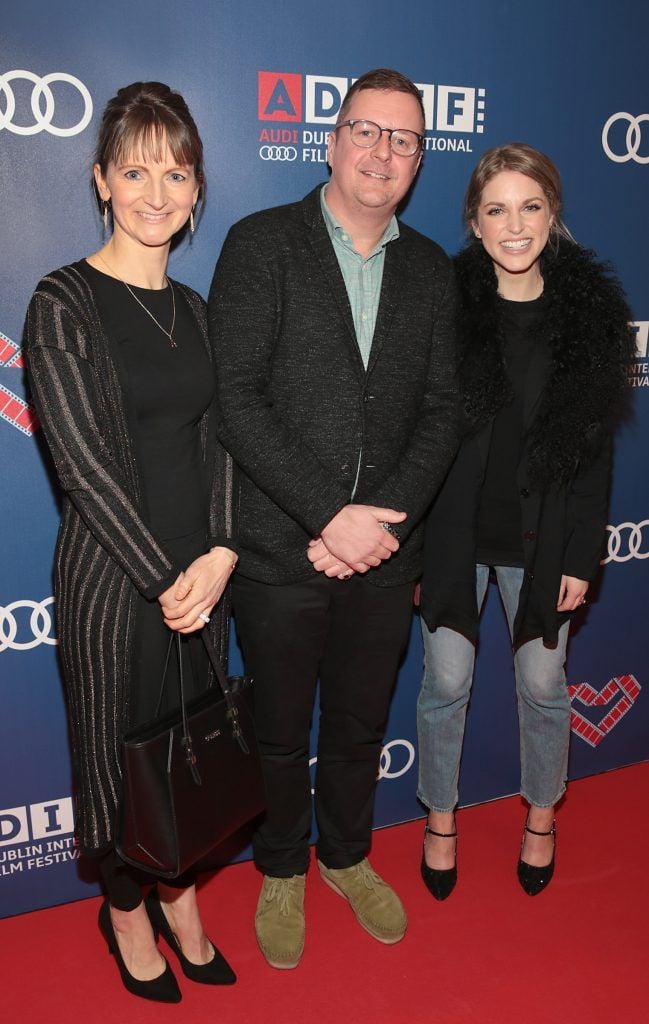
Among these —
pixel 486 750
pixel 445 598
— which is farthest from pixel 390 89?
pixel 486 750

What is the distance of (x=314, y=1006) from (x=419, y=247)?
197 cm

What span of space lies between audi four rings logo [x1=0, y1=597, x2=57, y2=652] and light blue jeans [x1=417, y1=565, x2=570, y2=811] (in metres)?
1.08

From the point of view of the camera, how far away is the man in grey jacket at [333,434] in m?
2.06

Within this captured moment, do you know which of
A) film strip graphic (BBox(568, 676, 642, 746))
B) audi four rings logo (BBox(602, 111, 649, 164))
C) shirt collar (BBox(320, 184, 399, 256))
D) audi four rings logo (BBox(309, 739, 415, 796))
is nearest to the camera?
shirt collar (BBox(320, 184, 399, 256))

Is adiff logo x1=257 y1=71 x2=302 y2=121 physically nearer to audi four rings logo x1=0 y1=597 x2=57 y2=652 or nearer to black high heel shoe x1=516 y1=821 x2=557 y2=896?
audi four rings logo x1=0 y1=597 x2=57 y2=652

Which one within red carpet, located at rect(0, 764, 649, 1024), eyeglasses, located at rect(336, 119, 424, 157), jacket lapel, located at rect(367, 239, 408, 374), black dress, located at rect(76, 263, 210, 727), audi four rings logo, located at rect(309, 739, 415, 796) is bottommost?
red carpet, located at rect(0, 764, 649, 1024)

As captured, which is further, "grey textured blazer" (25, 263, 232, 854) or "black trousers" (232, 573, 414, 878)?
"black trousers" (232, 573, 414, 878)

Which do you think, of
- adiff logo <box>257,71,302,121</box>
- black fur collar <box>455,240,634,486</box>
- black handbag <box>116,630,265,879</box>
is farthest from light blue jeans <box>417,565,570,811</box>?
adiff logo <box>257,71,302,121</box>

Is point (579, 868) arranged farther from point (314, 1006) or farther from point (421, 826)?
point (314, 1006)

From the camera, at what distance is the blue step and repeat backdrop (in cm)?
213

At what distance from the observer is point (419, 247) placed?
2.29 meters

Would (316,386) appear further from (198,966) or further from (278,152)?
(198,966)

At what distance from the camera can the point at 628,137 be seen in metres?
2.78

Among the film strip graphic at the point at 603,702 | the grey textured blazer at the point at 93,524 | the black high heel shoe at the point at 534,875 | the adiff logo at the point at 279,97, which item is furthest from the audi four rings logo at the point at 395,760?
the adiff logo at the point at 279,97
